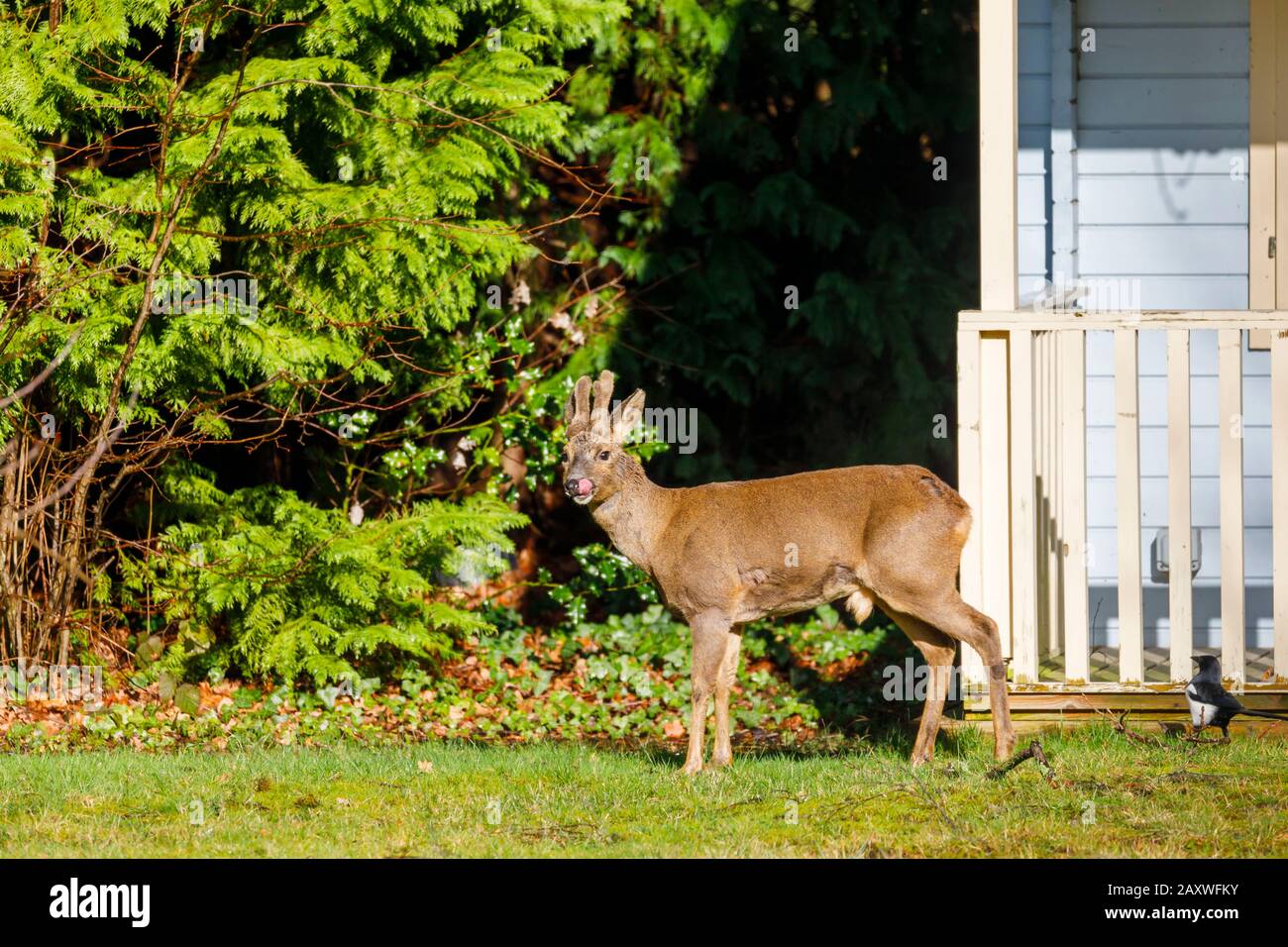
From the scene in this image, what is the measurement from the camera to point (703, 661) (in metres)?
7.14

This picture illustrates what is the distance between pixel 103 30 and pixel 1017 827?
6086 millimetres

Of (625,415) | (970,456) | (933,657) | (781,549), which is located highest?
(625,415)

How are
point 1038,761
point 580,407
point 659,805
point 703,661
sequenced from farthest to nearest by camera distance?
point 580,407, point 703,661, point 1038,761, point 659,805

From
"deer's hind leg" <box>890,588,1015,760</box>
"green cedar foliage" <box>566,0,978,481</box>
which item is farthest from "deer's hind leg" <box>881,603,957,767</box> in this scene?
"green cedar foliage" <box>566,0,978,481</box>

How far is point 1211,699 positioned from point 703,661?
2295 millimetres

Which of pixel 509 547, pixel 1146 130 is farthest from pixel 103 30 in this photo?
pixel 1146 130

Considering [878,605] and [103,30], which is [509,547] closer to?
[878,605]

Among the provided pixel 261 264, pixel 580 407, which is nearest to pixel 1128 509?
pixel 580 407

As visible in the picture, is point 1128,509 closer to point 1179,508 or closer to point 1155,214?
point 1179,508

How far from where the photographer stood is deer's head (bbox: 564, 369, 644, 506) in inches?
286

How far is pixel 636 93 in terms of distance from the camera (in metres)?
11.1

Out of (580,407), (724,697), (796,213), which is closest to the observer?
(724,697)

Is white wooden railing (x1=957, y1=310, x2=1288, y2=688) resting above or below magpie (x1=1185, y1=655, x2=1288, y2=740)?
above

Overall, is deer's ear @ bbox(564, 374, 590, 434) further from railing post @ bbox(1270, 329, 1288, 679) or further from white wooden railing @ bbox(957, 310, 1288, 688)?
railing post @ bbox(1270, 329, 1288, 679)
